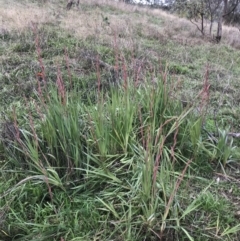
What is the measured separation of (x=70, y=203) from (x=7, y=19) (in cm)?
672

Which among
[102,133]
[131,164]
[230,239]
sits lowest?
[230,239]

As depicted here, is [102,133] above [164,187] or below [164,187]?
above

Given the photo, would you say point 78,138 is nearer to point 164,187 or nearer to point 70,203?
point 70,203

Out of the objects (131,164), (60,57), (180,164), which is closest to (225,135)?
(180,164)

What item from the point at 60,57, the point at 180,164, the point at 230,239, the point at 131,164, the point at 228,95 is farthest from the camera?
the point at 60,57

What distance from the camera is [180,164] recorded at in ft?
9.21

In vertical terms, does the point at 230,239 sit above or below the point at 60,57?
below

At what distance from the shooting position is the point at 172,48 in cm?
766

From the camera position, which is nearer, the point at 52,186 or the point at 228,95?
the point at 52,186

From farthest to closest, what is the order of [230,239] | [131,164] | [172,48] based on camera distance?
[172,48]
[131,164]
[230,239]

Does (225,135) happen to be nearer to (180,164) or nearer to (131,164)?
(180,164)

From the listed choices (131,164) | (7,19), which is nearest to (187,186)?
(131,164)

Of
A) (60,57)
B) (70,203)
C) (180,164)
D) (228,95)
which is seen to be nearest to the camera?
(70,203)

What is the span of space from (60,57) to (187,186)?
3.94 m
